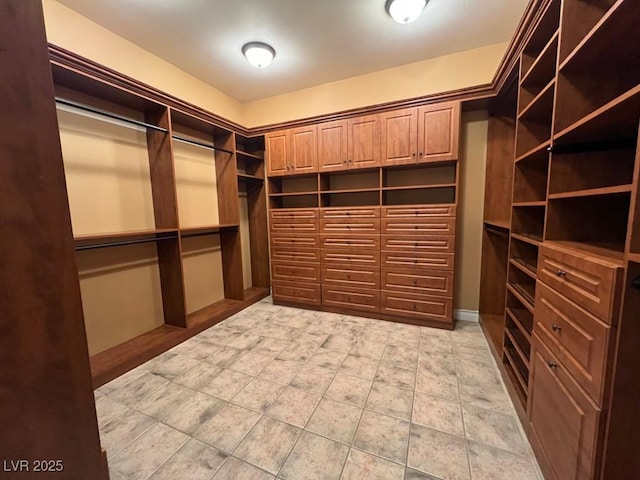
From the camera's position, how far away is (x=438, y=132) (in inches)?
99.7

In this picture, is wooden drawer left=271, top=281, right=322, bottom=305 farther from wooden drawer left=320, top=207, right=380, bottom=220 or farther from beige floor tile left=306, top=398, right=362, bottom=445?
beige floor tile left=306, top=398, right=362, bottom=445

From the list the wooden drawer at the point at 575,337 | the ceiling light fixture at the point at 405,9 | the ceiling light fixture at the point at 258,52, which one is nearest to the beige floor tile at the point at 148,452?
the wooden drawer at the point at 575,337

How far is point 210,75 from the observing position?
3018 millimetres

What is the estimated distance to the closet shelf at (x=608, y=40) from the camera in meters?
0.88

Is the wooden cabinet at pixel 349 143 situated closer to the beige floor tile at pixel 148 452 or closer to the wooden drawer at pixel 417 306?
the wooden drawer at pixel 417 306

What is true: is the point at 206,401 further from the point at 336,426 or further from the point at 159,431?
the point at 336,426

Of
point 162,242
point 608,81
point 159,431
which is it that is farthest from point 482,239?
point 162,242

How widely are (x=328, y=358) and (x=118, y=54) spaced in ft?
11.1

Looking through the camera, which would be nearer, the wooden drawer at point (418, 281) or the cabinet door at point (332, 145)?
the wooden drawer at point (418, 281)

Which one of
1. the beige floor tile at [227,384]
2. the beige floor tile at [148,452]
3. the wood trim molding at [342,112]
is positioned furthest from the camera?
the beige floor tile at [227,384]

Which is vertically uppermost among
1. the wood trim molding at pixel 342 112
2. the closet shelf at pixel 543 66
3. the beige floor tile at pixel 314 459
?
the wood trim molding at pixel 342 112

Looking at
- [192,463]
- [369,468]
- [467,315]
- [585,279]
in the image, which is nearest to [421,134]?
[585,279]

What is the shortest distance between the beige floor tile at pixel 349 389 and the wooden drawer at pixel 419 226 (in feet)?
5.04

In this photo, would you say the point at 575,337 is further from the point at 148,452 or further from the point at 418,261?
the point at 148,452
